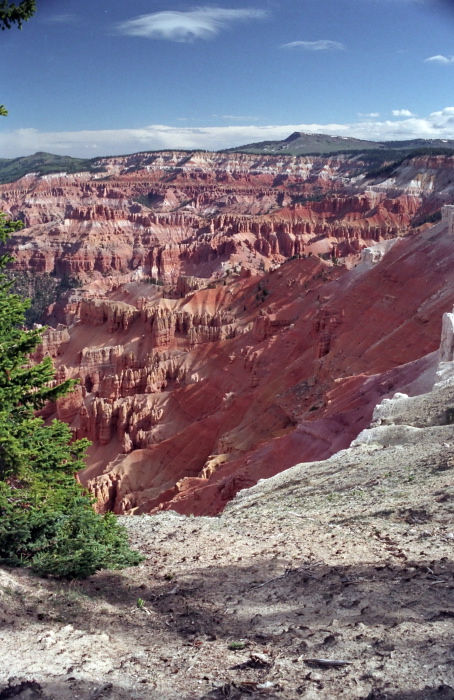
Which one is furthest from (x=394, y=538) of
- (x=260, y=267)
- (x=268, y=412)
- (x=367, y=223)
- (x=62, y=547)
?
(x=367, y=223)

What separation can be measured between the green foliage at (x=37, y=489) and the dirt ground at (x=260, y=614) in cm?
43

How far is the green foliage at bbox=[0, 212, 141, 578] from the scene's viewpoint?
871 centimetres

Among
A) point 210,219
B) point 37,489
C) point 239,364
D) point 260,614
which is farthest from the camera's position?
point 210,219

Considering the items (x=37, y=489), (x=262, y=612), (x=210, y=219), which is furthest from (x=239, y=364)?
(x=210, y=219)

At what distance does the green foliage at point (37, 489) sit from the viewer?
8.71 meters

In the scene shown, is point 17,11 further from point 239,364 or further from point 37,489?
point 239,364

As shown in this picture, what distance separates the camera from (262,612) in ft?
24.3

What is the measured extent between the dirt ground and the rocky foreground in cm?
2

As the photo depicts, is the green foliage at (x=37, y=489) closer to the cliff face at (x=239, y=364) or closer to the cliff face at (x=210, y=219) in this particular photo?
the cliff face at (x=239, y=364)

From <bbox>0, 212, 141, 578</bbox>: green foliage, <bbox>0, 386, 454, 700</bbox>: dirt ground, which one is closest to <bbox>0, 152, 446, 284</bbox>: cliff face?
<bbox>0, 386, 454, 700</bbox>: dirt ground

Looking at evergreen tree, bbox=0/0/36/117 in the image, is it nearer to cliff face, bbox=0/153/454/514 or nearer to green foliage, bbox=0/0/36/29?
green foliage, bbox=0/0/36/29

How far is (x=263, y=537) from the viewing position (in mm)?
10750

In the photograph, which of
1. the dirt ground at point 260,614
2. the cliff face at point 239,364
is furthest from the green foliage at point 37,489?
the cliff face at point 239,364

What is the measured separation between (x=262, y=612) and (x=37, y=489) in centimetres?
428
